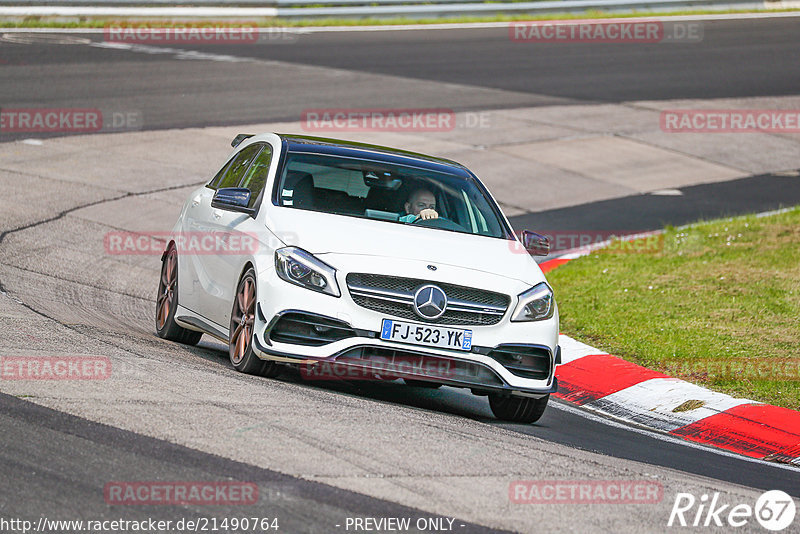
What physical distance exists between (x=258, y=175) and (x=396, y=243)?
1.56 m

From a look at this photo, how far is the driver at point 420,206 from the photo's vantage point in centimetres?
880

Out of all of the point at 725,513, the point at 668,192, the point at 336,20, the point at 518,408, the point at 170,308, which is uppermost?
the point at 336,20

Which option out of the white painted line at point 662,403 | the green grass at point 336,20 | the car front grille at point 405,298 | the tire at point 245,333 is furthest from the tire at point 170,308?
the green grass at point 336,20

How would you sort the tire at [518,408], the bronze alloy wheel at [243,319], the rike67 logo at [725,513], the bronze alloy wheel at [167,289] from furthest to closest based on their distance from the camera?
the bronze alloy wheel at [167,289] → the tire at [518,408] → the bronze alloy wheel at [243,319] → the rike67 logo at [725,513]

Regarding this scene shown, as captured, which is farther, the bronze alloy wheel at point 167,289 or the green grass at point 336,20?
the green grass at point 336,20

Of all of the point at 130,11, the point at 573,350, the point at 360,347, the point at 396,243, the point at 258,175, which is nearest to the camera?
the point at 360,347

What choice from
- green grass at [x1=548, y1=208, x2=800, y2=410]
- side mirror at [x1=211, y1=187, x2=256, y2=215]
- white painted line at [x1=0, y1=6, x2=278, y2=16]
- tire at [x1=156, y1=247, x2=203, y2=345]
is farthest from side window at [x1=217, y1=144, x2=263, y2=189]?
white painted line at [x1=0, y1=6, x2=278, y2=16]

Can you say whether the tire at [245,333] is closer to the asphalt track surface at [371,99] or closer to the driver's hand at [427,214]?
the asphalt track surface at [371,99]

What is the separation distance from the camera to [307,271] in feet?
25.2

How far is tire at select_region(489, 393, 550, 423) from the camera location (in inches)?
322

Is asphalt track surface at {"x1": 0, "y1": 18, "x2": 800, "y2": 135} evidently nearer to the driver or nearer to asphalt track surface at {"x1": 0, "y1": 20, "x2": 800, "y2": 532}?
asphalt track surface at {"x1": 0, "y1": 20, "x2": 800, "y2": 532}

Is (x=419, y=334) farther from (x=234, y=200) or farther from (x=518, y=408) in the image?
(x=234, y=200)

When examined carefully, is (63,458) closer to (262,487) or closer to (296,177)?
(262,487)

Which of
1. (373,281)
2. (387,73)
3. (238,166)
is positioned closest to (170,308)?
(238,166)
